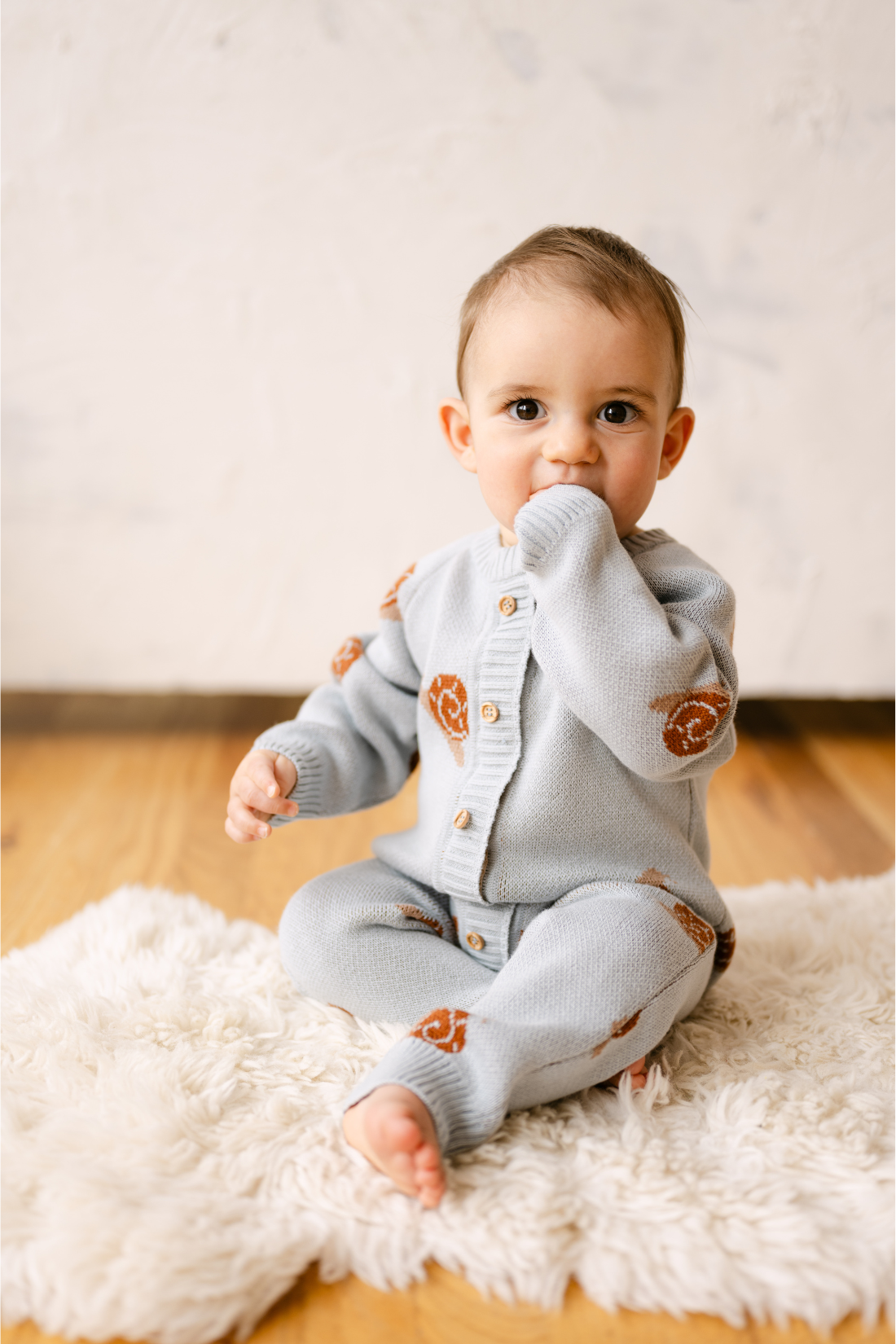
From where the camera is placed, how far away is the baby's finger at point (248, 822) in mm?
760

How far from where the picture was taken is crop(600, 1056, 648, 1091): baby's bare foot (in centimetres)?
69

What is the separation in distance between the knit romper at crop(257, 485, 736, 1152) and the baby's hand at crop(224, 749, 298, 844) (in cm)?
2

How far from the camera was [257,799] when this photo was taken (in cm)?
77

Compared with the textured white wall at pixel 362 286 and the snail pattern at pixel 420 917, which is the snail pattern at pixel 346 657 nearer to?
the snail pattern at pixel 420 917

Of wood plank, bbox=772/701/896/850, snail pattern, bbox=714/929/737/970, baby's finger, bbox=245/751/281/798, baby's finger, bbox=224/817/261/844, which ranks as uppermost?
baby's finger, bbox=245/751/281/798

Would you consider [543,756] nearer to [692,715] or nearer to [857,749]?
[692,715]

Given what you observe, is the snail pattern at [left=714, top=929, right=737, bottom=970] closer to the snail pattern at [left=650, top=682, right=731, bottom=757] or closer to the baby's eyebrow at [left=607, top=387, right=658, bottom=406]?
the snail pattern at [left=650, top=682, right=731, bottom=757]

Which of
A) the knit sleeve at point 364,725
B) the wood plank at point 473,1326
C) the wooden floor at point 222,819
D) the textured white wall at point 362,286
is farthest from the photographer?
the textured white wall at point 362,286

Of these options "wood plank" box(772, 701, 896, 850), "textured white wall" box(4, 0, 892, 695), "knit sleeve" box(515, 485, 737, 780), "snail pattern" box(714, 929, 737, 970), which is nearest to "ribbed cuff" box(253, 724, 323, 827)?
"knit sleeve" box(515, 485, 737, 780)

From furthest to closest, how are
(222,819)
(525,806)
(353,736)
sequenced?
(222,819) → (353,736) → (525,806)

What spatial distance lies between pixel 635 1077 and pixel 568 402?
43 cm

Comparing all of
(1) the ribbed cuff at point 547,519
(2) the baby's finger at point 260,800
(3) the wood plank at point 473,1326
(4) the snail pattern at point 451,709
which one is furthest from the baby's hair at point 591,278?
(3) the wood plank at point 473,1326

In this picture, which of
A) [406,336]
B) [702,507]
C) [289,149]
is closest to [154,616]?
[406,336]

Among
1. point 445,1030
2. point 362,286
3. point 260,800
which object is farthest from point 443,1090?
point 362,286
